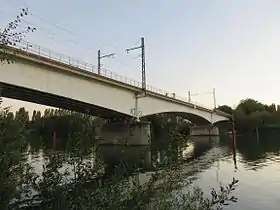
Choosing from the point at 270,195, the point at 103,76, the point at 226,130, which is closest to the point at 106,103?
the point at 103,76

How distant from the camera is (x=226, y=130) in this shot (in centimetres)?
13400

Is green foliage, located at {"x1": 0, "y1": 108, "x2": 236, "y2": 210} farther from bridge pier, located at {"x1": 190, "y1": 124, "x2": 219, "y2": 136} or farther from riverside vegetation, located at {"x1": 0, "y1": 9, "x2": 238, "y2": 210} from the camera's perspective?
bridge pier, located at {"x1": 190, "y1": 124, "x2": 219, "y2": 136}

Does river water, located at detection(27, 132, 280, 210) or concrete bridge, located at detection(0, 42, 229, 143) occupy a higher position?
concrete bridge, located at detection(0, 42, 229, 143)

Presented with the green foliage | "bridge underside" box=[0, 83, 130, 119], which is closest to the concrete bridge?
"bridge underside" box=[0, 83, 130, 119]

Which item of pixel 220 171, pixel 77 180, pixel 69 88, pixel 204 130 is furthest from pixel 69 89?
pixel 204 130

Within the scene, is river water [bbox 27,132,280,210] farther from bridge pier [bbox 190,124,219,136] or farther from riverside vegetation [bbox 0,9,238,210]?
bridge pier [bbox 190,124,219,136]

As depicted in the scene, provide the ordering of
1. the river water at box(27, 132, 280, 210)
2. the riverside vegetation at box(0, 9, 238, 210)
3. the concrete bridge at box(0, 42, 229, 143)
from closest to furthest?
the riverside vegetation at box(0, 9, 238, 210) < the river water at box(27, 132, 280, 210) < the concrete bridge at box(0, 42, 229, 143)

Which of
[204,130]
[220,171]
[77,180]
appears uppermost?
[204,130]

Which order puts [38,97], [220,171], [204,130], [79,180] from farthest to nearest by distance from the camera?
[204,130]
[38,97]
[220,171]
[79,180]

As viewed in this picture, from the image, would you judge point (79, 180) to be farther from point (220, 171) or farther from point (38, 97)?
point (38, 97)

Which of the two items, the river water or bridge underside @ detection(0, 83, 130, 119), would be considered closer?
the river water

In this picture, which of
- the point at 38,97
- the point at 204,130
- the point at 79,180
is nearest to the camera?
the point at 79,180

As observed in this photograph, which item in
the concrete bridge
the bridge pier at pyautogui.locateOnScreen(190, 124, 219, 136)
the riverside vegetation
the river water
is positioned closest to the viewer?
the riverside vegetation

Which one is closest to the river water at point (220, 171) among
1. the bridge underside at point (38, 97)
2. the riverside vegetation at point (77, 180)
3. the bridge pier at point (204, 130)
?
the riverside vegetation at point (77, 180)
